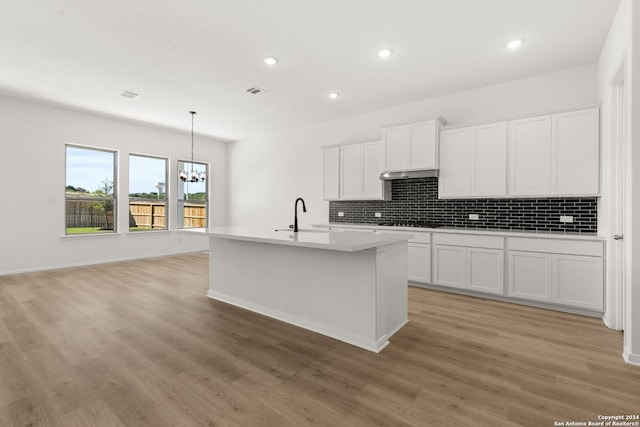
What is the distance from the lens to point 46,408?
179cm

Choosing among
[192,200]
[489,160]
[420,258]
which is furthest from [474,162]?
[192,200]

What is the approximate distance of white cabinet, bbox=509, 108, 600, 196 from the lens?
3438 millimetres

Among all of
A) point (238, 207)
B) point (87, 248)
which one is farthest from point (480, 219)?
point (87, 248)

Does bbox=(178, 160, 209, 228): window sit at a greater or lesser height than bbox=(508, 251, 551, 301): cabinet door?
greater

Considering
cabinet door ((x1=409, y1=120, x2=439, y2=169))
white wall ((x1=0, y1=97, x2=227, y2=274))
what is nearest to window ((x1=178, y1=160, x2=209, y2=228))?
white wall ((x1=0, y1=97, x2=227, y2=274))

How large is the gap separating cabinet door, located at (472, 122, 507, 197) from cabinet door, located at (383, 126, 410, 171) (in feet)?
3.09

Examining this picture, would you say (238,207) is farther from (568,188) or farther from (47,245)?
(568,188)

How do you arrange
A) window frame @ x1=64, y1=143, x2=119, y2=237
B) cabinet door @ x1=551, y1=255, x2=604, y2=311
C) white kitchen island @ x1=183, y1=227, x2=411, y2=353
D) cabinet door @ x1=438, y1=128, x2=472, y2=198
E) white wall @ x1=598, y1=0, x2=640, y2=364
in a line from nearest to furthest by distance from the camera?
1. white wall @ x1=598, y1=0, x2=640, y2=364
2. white kitchen island @ x1=183, y1=227, x2=411, y2=353
3. cabinet door @ x1=551, y1=255, x2=604, y2=311
4. cabinet door @ x1=438, y1=128, x2=472, y2=198
5. window frame @ x1=64, y1=143, x2=119, y2=237

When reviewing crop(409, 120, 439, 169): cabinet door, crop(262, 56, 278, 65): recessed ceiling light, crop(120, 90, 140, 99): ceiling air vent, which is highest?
crop(120, 90, 140, 99): ceiling air vent

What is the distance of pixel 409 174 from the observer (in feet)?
15.6

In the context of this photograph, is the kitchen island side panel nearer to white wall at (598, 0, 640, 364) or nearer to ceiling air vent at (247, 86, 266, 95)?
white wall at (598, 0, 640, 364)

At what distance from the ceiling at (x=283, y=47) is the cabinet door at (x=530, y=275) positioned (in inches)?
92.8

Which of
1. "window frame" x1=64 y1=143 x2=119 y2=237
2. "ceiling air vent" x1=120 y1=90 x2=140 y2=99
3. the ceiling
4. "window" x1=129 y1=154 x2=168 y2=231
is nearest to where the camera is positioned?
the ceiling

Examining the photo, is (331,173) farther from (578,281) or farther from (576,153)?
(578,281)
